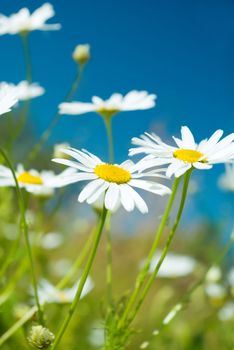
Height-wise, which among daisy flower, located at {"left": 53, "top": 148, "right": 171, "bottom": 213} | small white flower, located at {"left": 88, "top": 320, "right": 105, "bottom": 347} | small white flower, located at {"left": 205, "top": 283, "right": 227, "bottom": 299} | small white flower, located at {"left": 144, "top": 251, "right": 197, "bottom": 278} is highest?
small white flower, located at {"left": 144, "top": 251, "right": 197, "bottom": 278}

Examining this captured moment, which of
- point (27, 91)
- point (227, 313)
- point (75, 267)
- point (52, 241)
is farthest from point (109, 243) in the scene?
point (52, 241)

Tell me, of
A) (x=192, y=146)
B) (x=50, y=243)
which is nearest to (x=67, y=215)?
(x=50, y=243)

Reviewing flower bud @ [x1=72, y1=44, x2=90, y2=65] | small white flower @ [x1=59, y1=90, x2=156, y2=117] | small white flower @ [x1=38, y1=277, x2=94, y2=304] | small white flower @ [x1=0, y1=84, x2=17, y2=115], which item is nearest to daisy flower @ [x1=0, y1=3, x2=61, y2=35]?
flower bud @ [x1=72, y1=44, x2=90, y2=65]

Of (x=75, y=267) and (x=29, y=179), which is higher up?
(x=29, y=179)

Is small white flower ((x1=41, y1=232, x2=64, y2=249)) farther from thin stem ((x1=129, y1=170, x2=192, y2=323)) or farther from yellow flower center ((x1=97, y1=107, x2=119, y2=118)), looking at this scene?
thin stem ((x1=129, y1=170, x2=192, y2=323))

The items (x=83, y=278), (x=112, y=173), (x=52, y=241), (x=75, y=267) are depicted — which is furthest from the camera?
(x=52, y=241)

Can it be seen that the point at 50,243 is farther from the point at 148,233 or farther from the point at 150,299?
the point at 148,233

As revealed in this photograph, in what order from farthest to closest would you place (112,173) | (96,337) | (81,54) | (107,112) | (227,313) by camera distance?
(96,337) < (227,313) < (81,54) < (107,112) < (112,173)

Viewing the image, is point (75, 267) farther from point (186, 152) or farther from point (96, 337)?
point (96, 337)

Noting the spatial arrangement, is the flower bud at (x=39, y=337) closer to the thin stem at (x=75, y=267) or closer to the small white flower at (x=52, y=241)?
the thin stem at (x=75, y=267)
